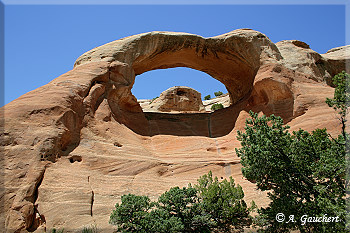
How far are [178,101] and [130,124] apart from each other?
17186 millimetres

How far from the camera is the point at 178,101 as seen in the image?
→ 32.5 metres

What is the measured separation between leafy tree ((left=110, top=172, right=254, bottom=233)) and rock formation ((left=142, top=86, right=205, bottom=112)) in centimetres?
2155

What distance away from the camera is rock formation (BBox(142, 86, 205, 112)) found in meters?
32.0

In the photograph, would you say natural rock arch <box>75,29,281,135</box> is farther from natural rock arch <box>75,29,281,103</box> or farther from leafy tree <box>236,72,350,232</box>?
leafy tree <box>236,72,350,232</box>

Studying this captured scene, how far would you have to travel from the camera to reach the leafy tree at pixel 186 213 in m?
9.12

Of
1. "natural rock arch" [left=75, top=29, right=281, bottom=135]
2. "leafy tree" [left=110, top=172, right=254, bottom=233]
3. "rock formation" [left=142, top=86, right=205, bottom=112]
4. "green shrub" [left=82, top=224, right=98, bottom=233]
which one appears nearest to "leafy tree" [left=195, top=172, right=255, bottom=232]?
"leafy tree" [left=110, top=172, right=254, bottom=233]

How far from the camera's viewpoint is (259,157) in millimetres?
9211

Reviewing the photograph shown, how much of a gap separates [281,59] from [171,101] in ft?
55.6

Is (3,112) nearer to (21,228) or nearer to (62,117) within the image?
(62,117)

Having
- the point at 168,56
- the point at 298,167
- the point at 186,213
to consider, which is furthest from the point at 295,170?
the point at 168,56

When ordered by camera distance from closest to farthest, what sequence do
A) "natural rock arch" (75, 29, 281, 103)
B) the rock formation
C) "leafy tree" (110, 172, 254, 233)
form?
"leafy tree" (110, 172, 254, 233)
"natural rock arch" (75, 29, 281, 103)
the rock formation

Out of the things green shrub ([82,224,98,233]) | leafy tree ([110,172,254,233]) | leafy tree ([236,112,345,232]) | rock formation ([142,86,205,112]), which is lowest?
green shrub ([82,224,98,233])

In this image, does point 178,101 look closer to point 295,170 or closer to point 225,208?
point 225,208

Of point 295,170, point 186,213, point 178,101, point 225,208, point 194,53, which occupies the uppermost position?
point 194,53
